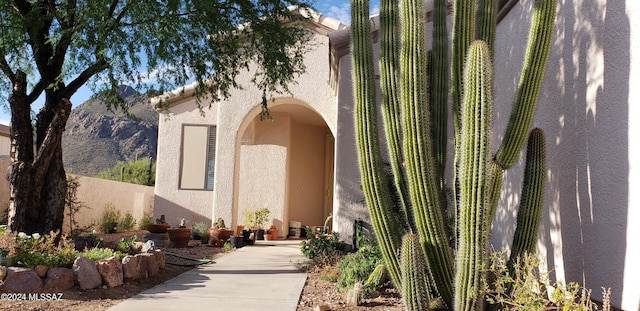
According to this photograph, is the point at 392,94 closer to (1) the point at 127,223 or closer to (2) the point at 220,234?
(2) the point at 220,234

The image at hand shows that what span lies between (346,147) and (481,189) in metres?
6.06

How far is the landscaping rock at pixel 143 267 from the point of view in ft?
25.0

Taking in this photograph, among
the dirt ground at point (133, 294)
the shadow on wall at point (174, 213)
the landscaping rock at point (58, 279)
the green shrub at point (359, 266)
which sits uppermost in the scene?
the shadow on wall at point (174, 213)

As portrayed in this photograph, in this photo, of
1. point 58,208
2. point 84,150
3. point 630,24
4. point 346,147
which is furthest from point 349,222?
point 84,150

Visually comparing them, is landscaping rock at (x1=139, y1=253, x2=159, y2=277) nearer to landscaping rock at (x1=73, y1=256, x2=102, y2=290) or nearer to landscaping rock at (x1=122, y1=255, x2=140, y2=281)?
landscaping rock at (x1=122, y1=255, x2=140, y2=281)

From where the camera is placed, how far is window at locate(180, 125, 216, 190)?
14891 millimetres

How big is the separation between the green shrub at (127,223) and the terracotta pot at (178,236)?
573 cm

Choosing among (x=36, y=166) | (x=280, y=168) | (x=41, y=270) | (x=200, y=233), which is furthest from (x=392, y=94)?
(x=280, y=168)

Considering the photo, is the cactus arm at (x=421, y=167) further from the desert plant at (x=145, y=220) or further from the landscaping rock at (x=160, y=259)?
the desert plant at (x=145, y=220)

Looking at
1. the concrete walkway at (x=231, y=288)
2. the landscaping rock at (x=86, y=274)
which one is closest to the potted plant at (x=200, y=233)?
the concrete walkway at (x=231, y=288)

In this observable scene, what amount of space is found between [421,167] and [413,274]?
92cm

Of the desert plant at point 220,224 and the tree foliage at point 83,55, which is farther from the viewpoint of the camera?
the desert plant at point 220,224

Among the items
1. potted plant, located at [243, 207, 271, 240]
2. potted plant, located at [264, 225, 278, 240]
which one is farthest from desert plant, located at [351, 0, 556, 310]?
potted plant, located at [264, 225, 278, 240]

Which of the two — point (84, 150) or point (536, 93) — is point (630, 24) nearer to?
point (536, 93)
